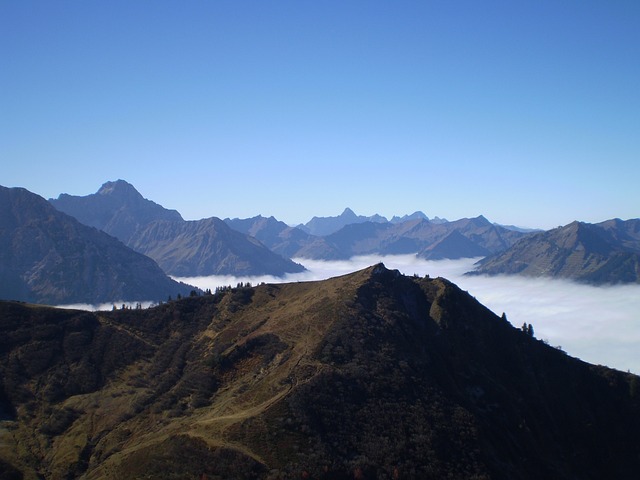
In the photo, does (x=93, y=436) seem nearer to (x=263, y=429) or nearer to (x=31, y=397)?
(x=31, y=397)

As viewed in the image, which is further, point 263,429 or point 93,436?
point 93,436

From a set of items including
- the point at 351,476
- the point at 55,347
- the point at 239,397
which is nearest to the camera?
the point at 351,476

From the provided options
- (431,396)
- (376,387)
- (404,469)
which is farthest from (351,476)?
(431,396)

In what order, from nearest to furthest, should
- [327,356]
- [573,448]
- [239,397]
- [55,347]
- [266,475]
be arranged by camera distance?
1. [266,475]
2. [239,397]
3. [327,356]
4. [573,448]
5. [55,347]

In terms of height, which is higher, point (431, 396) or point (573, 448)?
point (431, 396)

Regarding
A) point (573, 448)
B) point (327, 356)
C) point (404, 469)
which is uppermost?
point (327, 356)

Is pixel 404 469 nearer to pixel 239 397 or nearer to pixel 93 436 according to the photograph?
pixel 239 397

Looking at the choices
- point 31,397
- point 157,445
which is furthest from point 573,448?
point 31,397
